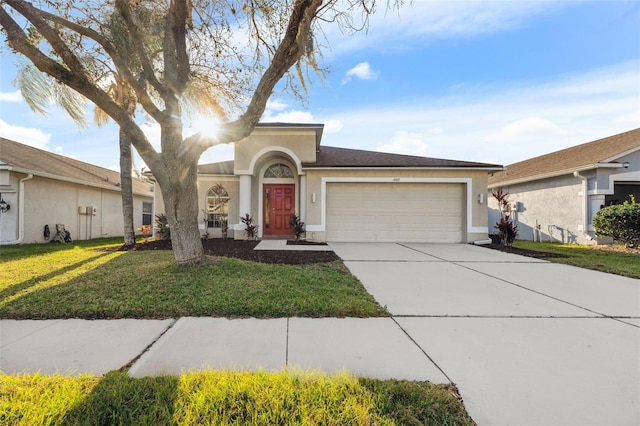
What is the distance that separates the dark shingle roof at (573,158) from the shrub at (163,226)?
1646 centimetres

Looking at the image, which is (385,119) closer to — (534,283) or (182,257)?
(534,283)

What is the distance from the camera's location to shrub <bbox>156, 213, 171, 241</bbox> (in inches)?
451

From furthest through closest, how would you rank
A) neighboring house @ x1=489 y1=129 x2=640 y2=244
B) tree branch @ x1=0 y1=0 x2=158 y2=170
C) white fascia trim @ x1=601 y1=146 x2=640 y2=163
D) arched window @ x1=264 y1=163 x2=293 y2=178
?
arched window @ x1=264 y1=163 x2=293 y2=178 → neighboring house @ x1=489 y1=129 x2=640 y2=244 → white fascia trim @ x1=601 y1=146 x2=640 y2=163 → tree branch @ x1=0 y1=0 x2=158 y2=170

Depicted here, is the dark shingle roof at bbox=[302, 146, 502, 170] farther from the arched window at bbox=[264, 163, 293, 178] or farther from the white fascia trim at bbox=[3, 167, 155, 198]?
the white fascia trim at bbox=[3, 167, 155, 198]

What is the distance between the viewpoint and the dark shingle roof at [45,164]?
11047mm

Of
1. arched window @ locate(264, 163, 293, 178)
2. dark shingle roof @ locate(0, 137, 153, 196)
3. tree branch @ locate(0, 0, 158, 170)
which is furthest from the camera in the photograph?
arched window @ locate(264, 163, 293, 178)

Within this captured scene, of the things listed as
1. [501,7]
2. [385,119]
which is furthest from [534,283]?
[385,119]

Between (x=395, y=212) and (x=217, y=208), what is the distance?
781 centimetres

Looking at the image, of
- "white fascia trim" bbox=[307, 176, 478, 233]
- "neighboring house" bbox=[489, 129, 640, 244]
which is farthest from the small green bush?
"white fascia trim" bbox=[307, 176, 478, 233]

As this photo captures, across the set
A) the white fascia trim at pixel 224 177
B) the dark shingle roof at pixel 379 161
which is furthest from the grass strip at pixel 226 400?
the white fascia trim at pixel 224 177

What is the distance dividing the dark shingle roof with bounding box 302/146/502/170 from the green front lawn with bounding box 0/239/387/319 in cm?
596

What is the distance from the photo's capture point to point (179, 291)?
14.4 ft

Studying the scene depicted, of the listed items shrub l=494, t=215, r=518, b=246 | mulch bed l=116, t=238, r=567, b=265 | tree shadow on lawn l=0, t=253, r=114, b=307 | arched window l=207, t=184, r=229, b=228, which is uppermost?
arched window l=207, t=184, r=229, b=228

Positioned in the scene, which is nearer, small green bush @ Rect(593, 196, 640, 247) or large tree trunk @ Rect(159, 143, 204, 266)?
large tree trunk @ Rect(159, 143, 204, 266)
